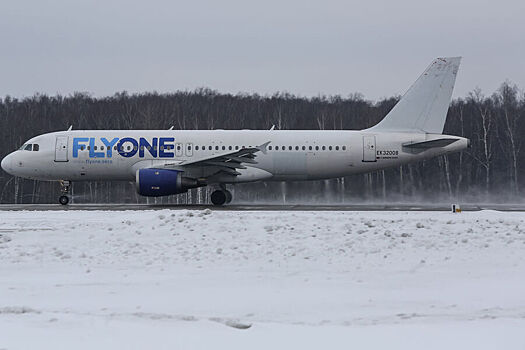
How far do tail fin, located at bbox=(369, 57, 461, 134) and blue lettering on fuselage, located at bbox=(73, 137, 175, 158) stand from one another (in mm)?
8349

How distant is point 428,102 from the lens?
86.1 ft

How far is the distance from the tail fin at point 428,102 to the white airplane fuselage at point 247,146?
0.48 meters

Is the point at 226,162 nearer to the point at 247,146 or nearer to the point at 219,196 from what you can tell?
the point at 247,146

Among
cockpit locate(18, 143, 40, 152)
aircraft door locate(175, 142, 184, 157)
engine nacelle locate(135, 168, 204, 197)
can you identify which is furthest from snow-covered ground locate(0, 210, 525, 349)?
cockpit locate(18, 143, 40, 152)

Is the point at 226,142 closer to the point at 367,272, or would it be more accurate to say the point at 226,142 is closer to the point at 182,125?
the point at 367,272

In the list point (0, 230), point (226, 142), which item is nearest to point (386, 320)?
point (0, 230)

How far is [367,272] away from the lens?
10.2 m

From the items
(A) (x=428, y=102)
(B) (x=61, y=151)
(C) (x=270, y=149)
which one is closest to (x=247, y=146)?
(C) (x=270, y=149)

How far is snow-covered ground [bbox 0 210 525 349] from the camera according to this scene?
7117mm

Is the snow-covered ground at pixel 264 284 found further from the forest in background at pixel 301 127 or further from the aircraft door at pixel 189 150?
the forest in background at pixel 301 127

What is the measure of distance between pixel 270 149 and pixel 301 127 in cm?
2649

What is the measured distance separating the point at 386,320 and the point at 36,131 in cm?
5235

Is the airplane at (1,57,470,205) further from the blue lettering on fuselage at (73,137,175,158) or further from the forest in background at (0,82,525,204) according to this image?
the forest in background at (0,82,525,204)

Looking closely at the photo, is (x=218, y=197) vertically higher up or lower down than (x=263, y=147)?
lower down
